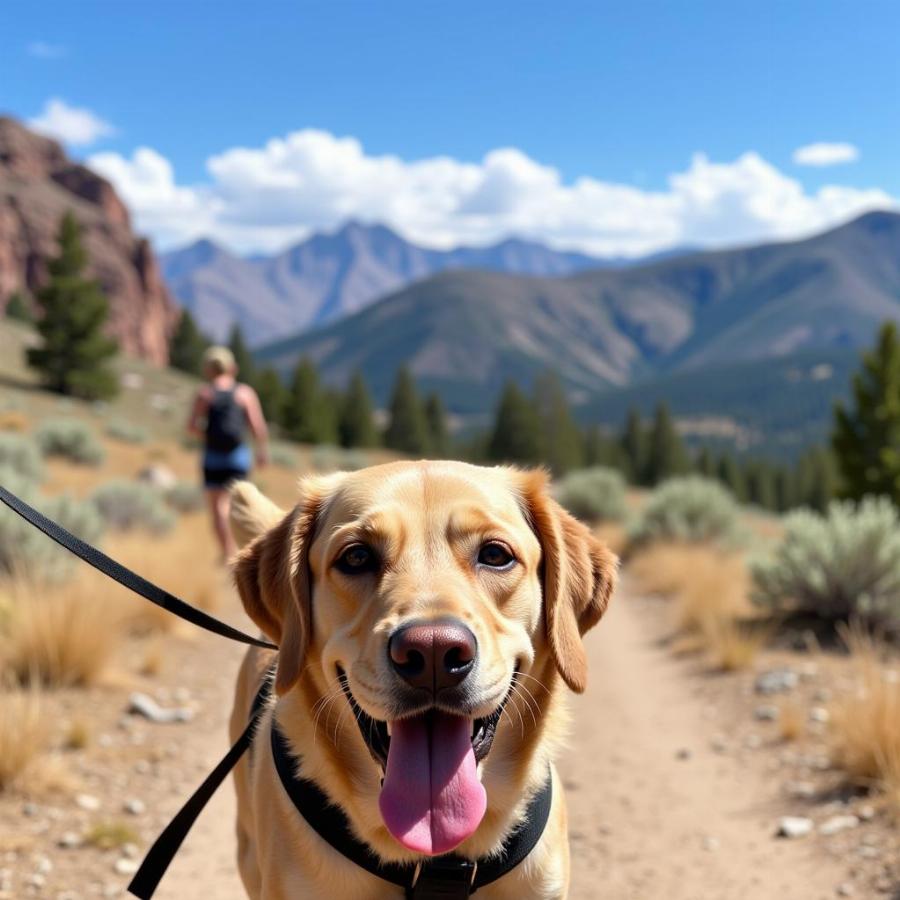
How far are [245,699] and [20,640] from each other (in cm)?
320

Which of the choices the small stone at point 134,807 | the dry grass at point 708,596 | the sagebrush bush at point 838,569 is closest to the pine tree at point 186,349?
the dry grass at point 708,596

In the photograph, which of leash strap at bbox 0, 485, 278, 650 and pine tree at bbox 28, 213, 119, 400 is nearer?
leash strap at bbox 0, 485, 278, 650

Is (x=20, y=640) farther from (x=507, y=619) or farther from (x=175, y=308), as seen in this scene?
(x=175, y=308)

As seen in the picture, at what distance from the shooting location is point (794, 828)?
4.66m

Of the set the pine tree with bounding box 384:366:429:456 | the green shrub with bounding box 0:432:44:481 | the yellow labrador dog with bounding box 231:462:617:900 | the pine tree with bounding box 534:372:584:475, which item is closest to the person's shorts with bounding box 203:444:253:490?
the green shrub with bounding box 0:432:44:481

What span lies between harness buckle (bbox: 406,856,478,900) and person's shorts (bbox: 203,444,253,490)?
25.2 feet

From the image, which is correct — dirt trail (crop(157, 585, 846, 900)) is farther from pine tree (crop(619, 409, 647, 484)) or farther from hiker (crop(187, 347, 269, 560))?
pine tree (crop(619, 409, 647, 484))

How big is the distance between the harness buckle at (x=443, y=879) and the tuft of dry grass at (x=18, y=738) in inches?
116

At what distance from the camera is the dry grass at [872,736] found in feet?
15.4

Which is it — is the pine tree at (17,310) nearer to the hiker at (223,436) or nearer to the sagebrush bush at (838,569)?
the hiker at (223,436)

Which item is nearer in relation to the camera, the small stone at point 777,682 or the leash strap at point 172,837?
the leash strap at point 172,837

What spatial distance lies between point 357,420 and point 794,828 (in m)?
59.0

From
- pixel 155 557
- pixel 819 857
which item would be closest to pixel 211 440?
pixel 155 557

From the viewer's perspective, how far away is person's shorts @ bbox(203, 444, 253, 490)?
9734 mm
